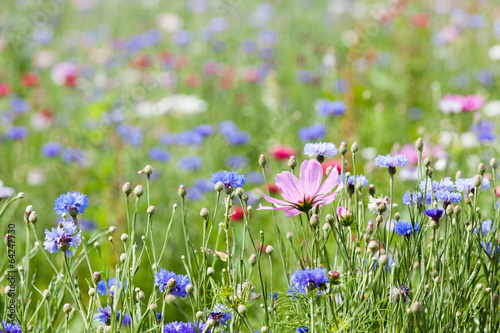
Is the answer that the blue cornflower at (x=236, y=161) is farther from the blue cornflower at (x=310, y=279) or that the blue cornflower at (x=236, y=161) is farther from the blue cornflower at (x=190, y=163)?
the blue cornflower at (x=310, y=279)

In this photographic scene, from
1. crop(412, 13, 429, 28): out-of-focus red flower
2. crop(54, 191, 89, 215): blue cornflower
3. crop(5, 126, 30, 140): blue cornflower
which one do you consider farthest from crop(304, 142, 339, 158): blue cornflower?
crop(412, 13, 429, 28): out-of-focus red flower

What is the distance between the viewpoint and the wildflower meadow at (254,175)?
2.88 feet

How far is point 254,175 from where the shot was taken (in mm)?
2252

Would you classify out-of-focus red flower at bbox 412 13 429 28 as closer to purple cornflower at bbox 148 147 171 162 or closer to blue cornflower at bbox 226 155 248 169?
blue cornflower at bbox 226 155 248 169

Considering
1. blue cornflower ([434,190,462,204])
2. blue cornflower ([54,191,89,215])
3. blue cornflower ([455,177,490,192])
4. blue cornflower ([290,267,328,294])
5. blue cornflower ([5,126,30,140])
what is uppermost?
blue cornflower ([5,126,30,140])

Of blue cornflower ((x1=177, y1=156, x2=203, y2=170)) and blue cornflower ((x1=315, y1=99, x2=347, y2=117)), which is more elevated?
blue cornflower ((x1=315, y1=99, x2=347, y2=117))

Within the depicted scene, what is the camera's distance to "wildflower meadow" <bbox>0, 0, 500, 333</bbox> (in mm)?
877

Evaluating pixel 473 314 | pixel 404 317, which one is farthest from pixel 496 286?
pixel 404 317

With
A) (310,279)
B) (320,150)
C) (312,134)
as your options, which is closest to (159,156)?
(312,134)

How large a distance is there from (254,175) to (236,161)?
105mm

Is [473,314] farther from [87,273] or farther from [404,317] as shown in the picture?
[87,273]

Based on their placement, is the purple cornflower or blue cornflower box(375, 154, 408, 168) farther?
the purple cornflower

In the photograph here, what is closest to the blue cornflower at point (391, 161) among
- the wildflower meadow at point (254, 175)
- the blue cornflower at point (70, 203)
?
the wildflower meadow at point (254, 175)

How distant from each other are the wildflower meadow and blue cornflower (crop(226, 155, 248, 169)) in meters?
0.02
